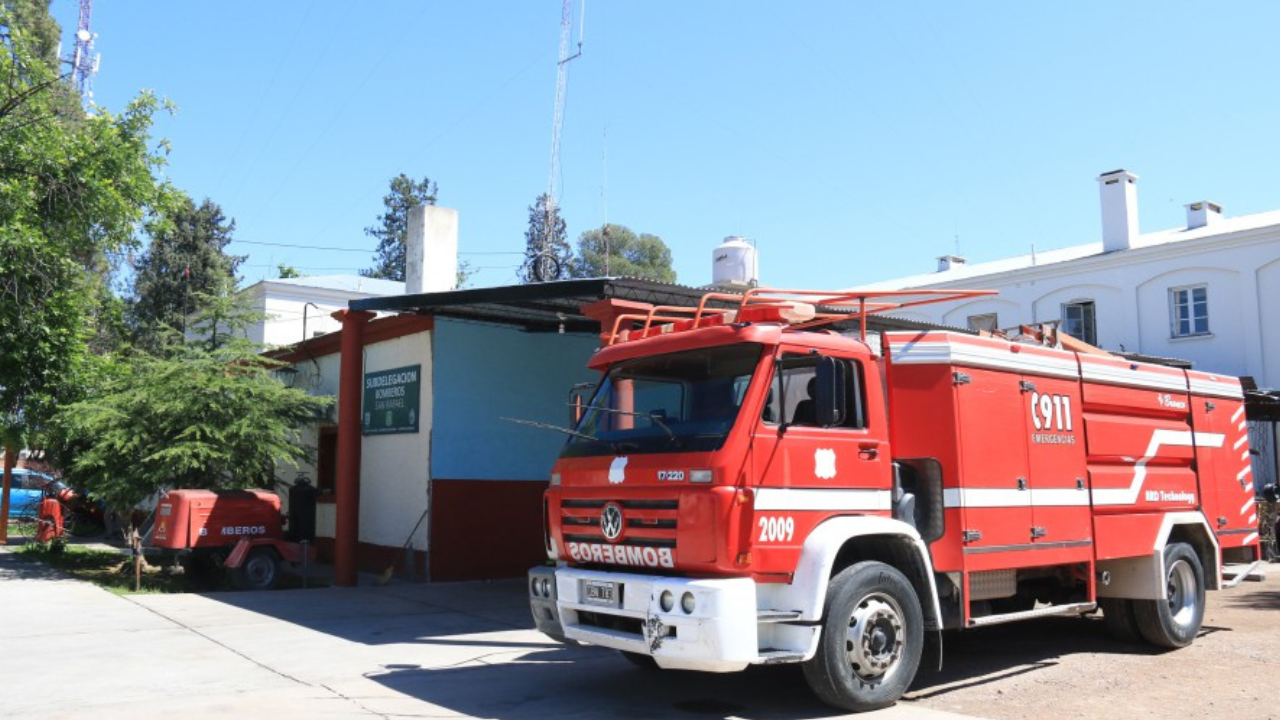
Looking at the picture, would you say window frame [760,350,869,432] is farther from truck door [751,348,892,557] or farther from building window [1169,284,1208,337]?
building window [1169,284,1208,337]

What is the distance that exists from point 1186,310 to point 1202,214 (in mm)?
4027

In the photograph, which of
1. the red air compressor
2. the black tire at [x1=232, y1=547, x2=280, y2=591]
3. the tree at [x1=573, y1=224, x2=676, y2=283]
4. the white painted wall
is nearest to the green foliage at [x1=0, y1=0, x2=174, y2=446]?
the red air compressor

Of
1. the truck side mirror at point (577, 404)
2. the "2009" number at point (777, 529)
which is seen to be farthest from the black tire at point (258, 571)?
the "2009" number at point (777, 529)

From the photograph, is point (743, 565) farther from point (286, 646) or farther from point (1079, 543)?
point (286, 646)

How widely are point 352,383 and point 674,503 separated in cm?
970

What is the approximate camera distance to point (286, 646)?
974 centimetres

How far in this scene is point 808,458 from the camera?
6.98 meters

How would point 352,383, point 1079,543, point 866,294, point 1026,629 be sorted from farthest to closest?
point 352,383 < point 1026,629 < point 1079,543 < point 866,294

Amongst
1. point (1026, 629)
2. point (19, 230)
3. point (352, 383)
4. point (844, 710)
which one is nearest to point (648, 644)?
point (844, 710)

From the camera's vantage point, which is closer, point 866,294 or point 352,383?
point 866,294

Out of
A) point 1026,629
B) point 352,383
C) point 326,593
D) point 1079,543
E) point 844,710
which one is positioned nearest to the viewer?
point 844,710

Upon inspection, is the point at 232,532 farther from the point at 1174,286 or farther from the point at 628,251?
the point at 628,251

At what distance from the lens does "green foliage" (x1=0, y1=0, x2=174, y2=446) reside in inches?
660

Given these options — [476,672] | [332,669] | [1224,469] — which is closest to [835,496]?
[476,672]
